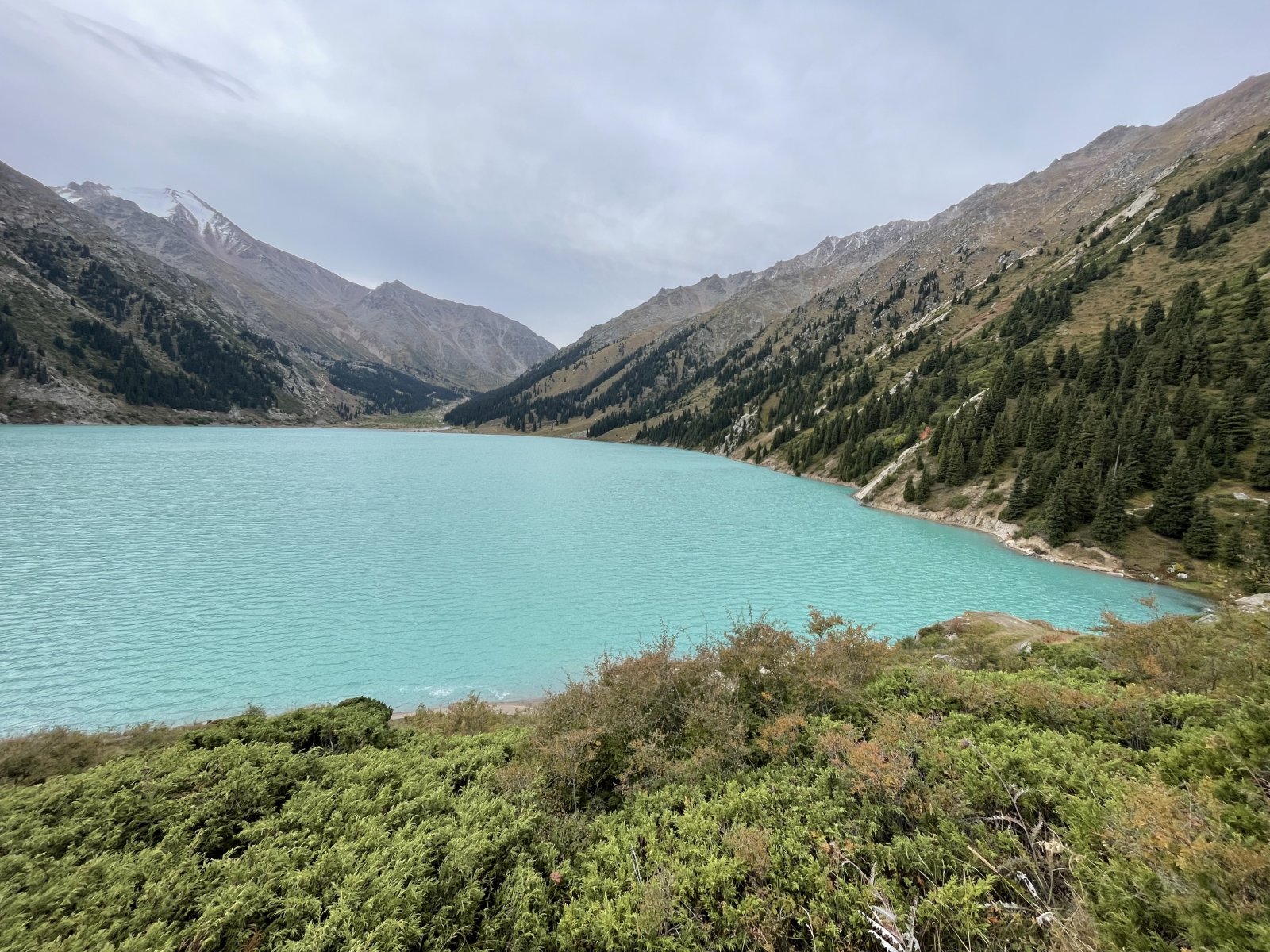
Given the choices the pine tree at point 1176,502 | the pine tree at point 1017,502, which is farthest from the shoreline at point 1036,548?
the pine tree at point 1176,502

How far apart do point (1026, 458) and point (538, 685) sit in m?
54.3

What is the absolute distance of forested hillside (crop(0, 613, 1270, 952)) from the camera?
4.23m

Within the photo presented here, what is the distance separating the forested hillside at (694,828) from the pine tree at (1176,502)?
37.9 m

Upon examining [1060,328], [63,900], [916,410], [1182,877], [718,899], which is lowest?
[718,899]

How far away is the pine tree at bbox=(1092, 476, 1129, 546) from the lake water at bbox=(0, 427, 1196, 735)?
16.2 ft

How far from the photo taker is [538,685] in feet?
58.6

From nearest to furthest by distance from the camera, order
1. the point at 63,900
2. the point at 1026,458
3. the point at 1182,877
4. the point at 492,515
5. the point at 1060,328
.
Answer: the point at 1182,877 → the point at 63,900 → the point at 492,515 → the point at 1026,458 → the point at 1060,328

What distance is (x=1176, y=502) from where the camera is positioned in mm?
34906

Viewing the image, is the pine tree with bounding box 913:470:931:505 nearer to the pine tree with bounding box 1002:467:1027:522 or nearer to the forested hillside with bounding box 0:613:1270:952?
the pine tree with bounding box 1002:467:1027:522

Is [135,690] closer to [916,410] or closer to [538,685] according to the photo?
[538,685]

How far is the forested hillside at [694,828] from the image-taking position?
423cm

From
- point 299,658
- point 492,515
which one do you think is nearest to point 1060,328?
point 492,515

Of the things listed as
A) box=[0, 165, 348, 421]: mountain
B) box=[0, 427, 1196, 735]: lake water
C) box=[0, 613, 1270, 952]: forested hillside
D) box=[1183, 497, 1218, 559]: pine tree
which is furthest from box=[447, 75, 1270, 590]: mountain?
box=[0, 165, 348, 421]: mountain

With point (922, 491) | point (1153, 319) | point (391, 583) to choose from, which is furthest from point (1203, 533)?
point (391, 583)
